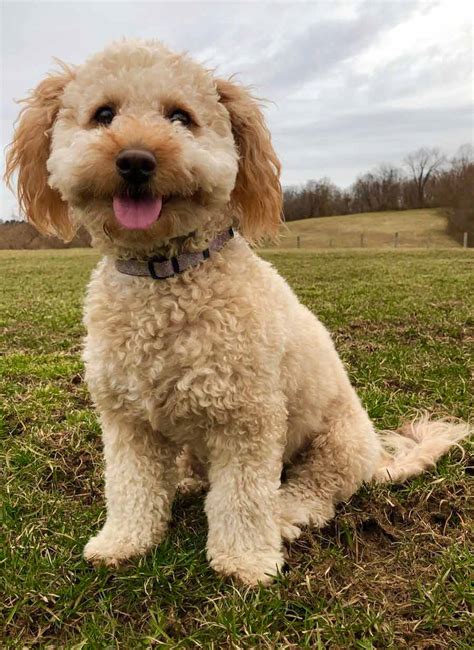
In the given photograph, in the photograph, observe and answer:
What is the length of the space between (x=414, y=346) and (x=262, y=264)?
3.74m

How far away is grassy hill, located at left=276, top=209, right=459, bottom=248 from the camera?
4803cm

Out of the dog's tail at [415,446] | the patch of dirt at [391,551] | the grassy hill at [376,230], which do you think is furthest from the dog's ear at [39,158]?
the grassy hill at [376,230]

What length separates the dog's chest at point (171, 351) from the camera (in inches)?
95.3

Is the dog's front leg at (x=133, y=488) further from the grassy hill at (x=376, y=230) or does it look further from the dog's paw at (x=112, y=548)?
the grassy hill at (x=376, y=230)

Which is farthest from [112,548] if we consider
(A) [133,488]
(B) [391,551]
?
(B) [391,551]

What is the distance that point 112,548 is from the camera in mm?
2598

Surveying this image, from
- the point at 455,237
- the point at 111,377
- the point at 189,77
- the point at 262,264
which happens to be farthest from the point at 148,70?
the point at 455,237

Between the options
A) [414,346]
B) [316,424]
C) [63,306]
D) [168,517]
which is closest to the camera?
[168,517]

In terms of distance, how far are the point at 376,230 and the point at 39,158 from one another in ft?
189

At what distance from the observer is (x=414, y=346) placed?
6105 millimetres

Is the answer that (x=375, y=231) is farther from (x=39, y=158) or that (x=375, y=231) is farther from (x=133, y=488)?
(x=133, y=488)

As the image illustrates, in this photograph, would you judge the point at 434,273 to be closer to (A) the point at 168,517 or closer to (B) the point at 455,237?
(A) the point at 168,517

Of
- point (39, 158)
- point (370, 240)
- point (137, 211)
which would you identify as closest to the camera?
point (137, 211)

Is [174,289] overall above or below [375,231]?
above
